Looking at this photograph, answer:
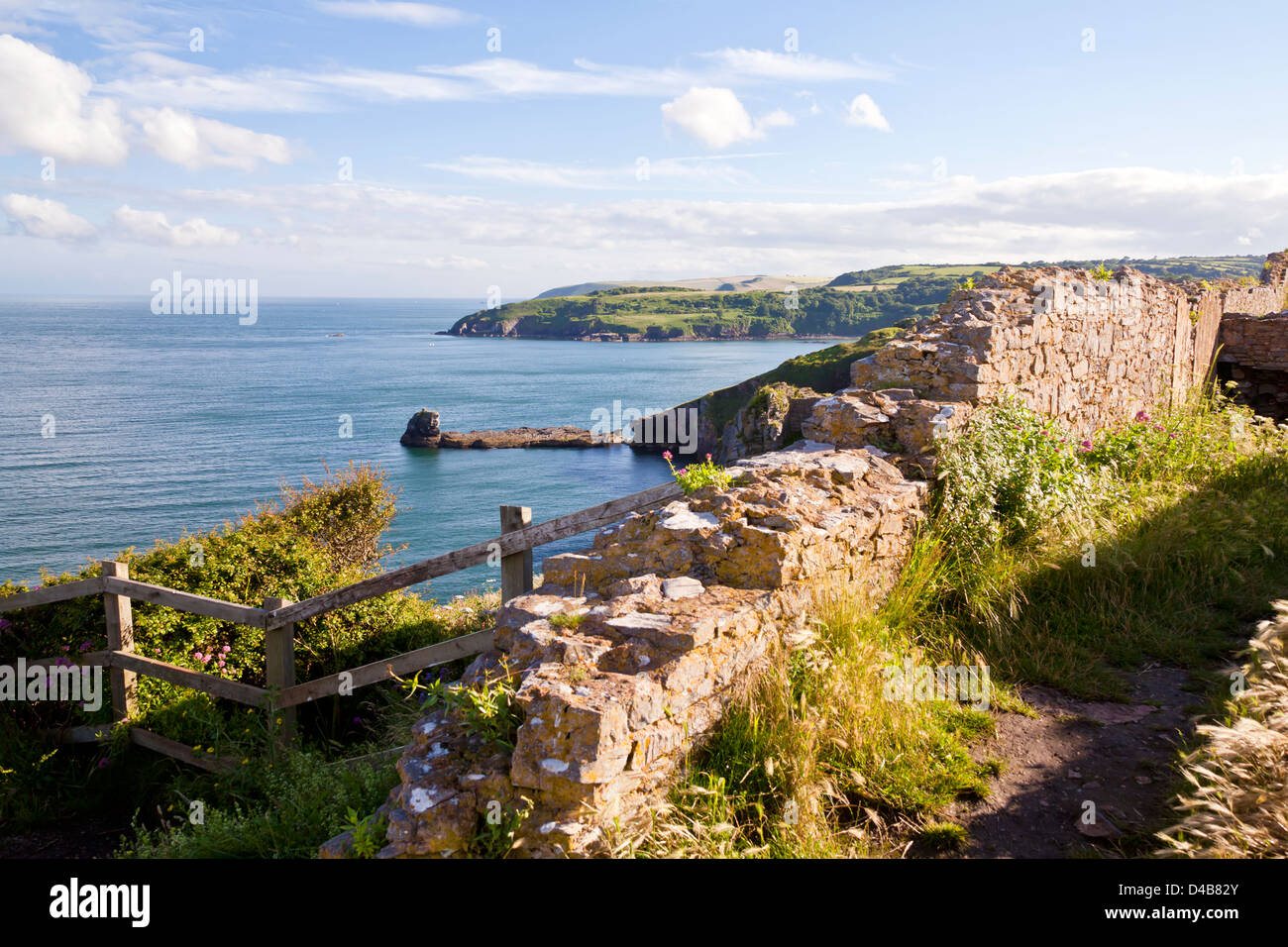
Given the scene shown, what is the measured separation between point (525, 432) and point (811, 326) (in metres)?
111

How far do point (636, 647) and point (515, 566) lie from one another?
241cm

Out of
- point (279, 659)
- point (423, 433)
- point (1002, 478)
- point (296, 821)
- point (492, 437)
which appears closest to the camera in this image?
point (296, 821)

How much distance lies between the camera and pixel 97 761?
649cm

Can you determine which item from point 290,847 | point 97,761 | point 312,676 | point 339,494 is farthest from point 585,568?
point 339,494

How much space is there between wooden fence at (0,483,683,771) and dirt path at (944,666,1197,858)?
2.58 m

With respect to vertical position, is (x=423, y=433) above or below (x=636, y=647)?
below

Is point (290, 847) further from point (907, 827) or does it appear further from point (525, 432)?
point (525, 432)

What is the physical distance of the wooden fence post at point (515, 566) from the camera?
18.7ft

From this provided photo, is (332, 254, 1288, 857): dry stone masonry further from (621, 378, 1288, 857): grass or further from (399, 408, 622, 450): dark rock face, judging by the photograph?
(399, 408, 622, 450): dark rock face

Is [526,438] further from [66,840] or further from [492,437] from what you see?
[66,840]

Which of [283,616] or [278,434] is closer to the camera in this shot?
[283,616]

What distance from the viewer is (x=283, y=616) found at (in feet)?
20.0

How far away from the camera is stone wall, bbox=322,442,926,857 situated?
2838 millimetres

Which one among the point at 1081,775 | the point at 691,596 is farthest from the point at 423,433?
the point at 1081,775
